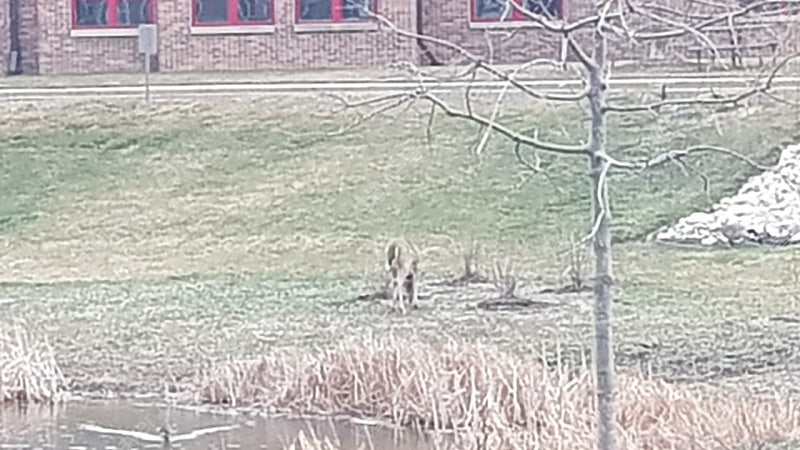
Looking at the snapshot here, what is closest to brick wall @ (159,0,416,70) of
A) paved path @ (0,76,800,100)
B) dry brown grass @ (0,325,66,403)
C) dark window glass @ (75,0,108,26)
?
dark window glass @ (75,0,108,26)

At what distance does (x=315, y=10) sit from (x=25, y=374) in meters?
26.3

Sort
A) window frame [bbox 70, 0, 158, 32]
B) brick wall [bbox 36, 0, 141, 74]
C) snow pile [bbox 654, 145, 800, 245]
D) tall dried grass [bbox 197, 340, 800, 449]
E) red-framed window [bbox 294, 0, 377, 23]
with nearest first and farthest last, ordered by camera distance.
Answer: tall dried grass [bbox 197, 340, 800, 449] → snow pile [bbox 654, 145, 800, 245] → red-framed window [bbox 294, 0, 377, 23] → window frame [bbox 70, 0, 158, 32] → brick wall [bbox 36, 0, 141, 74]

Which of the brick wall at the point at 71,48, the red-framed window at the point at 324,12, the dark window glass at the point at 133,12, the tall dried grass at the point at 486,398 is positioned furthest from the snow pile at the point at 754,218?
the brick wall at the point at 71,48

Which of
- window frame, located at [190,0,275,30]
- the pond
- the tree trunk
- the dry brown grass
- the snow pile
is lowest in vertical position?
the pond

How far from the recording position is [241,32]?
140ft

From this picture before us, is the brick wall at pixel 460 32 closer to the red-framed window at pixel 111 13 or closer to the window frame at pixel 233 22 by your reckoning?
the window frame at pixel 233 22

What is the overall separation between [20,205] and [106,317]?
10150mm

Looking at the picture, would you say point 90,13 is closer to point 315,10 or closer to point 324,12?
point 315,10

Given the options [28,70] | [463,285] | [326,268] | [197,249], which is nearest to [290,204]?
[197,249]

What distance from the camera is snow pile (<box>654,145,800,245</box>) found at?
26.2 metres

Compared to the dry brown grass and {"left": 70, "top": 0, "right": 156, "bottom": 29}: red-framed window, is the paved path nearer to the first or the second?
{"left": 70, "top": 0, "right": 156, "bottom": 29}: red-framed window

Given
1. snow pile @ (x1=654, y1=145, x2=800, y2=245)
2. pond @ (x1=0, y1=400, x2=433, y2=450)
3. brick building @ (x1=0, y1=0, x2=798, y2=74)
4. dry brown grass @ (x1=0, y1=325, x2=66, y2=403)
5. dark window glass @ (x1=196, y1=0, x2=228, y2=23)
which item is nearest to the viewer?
pond @ (x1=0, y1=400, x2=433, y2=450)

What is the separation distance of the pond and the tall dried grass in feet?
0.64

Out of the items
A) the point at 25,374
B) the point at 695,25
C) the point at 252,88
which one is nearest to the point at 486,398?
the point at 695,25
